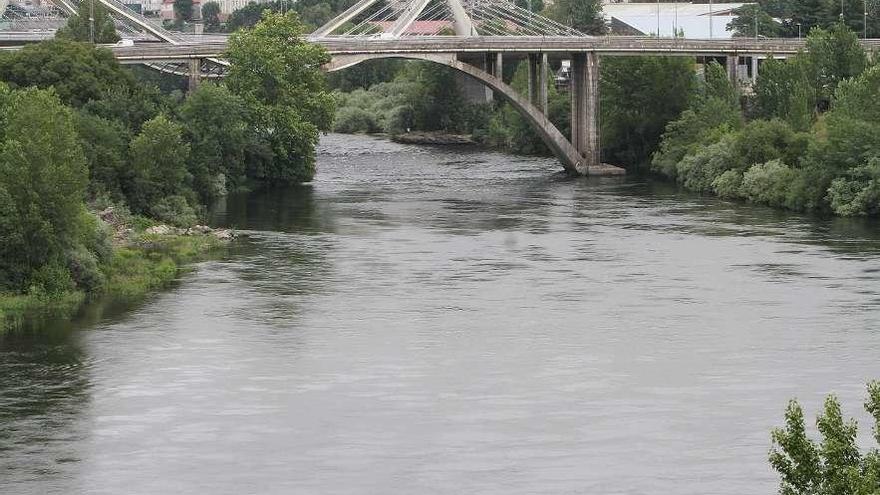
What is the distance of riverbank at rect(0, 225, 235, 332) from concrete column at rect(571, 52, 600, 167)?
104 ft

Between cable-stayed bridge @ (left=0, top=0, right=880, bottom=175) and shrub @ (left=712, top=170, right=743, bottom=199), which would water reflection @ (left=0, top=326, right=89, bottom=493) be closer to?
shrub @ (left=712, top=170, right=743, bottom=199)

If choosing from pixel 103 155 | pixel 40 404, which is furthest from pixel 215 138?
pixel 40 404

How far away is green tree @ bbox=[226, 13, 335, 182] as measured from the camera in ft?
263

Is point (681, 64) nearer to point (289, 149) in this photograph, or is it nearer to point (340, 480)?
point (289, 149)

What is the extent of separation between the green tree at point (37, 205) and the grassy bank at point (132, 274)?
0.61m

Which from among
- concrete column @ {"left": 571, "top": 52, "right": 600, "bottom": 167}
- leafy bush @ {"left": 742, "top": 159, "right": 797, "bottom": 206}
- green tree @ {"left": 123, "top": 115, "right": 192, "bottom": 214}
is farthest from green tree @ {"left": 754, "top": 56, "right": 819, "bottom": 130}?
green tree @ {"left": 123, "top": 115, "right": 192, "bottom": 214}

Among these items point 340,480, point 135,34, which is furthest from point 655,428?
point 135,34

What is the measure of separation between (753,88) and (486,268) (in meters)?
37.9

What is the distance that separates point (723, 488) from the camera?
105 ft

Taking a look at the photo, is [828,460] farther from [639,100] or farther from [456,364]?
[639,100]

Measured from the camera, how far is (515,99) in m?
89.9

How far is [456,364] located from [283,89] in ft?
137

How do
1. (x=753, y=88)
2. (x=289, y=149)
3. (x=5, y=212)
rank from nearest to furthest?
(x=5, y=212)
(x=289, y=149)
(x=753, y=88)

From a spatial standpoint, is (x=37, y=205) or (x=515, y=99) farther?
(x=515, y=99)
